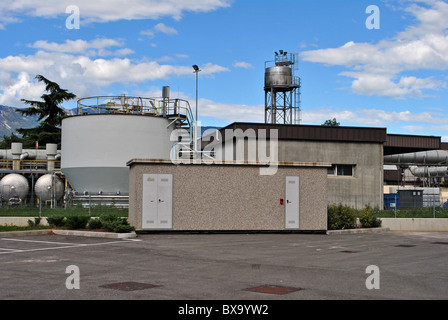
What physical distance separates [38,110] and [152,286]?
61492 millimetres

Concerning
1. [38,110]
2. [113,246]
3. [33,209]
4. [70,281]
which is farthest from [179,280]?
[38,110]

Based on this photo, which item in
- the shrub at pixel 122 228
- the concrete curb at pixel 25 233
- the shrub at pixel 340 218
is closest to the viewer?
the concrete curb at pixel 25 233

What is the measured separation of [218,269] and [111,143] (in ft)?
76.3

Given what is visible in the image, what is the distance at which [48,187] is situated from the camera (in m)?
42.0

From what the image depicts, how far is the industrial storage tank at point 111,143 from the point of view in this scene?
3338cm

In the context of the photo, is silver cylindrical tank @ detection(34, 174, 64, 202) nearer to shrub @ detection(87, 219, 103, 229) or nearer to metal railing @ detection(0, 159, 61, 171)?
metal railing @ detection(0, 159, 61, 171)

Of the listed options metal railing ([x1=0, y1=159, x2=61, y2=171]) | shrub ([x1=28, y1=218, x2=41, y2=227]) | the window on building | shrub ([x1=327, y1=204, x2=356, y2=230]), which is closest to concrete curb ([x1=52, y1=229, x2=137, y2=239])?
shrub ([x1=28, y1=218, x2=41, y2=227])

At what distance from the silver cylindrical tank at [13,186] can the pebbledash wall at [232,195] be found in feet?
76.4

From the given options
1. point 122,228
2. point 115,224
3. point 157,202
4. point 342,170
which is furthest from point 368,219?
point 342,170

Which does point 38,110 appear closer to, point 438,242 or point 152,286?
point 438,242

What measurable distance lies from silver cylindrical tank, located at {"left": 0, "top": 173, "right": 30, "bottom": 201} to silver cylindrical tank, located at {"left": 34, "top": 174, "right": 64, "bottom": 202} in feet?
3.67

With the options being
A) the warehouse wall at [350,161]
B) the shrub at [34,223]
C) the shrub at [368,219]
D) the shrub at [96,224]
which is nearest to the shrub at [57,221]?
the shrub at [34,223]

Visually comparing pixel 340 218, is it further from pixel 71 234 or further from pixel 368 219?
pixel 71 234

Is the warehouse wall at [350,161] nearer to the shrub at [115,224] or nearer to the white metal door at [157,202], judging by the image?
the white metal door at [157,202]
